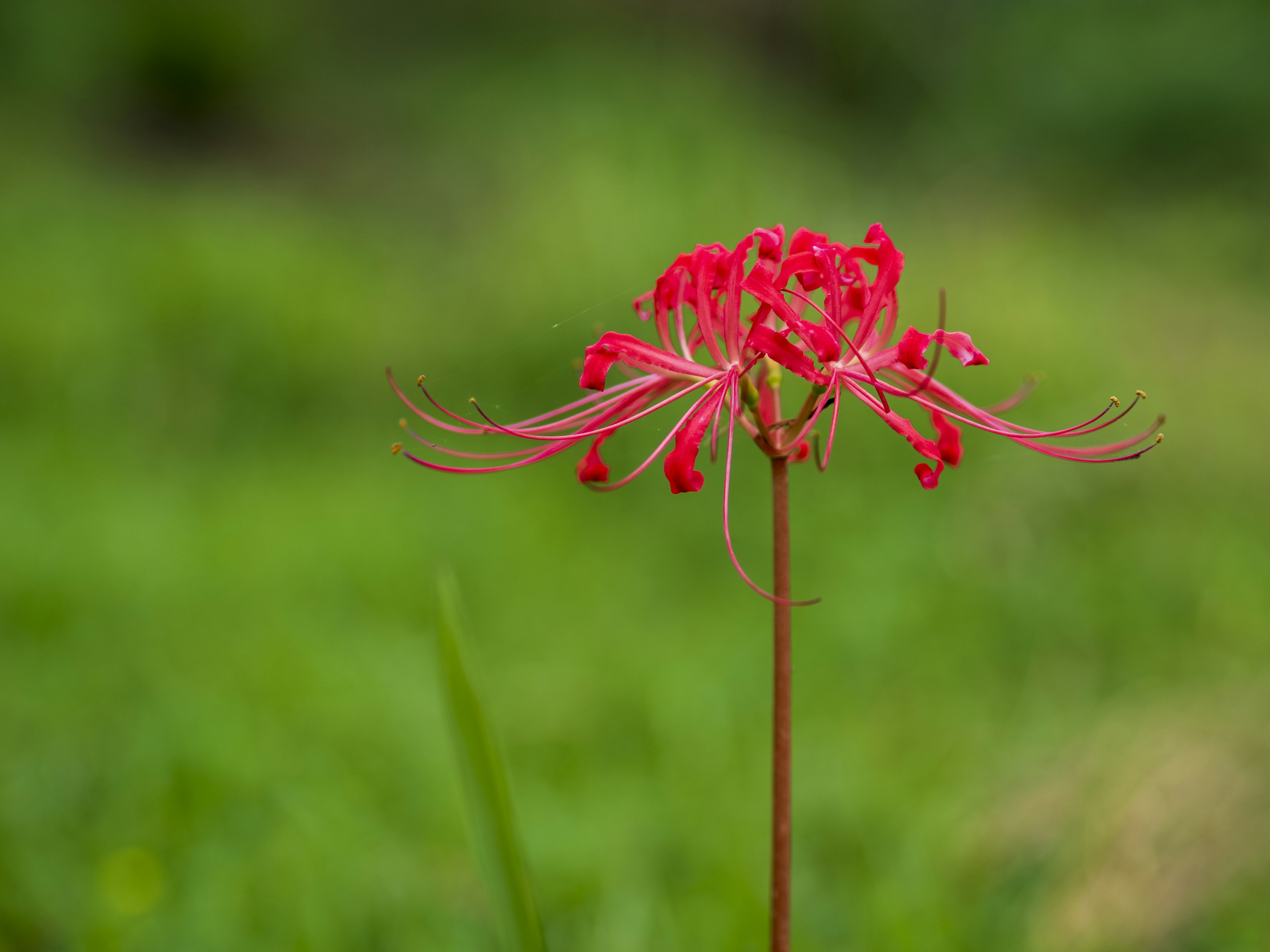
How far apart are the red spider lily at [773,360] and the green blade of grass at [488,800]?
222 mm

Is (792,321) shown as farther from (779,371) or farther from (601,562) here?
(601,562)

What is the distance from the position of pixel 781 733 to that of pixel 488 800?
36cm

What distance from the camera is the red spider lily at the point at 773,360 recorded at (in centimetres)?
99

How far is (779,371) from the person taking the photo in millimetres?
1117

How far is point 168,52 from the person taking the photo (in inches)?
344

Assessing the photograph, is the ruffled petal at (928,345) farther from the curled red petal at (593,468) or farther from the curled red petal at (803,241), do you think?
the curled red petal at (593,468)

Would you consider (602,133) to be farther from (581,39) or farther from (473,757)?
(473,757)

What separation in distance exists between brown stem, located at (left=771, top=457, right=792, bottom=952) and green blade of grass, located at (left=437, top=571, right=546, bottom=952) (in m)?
0.30

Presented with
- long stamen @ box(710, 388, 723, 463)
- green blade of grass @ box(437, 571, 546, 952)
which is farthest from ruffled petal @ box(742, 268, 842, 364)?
green blade of grass @ box(437, 571, 546, 952)

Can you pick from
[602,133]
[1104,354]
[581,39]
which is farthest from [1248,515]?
[581,39]

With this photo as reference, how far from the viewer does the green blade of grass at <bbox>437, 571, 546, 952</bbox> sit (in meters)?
1.14

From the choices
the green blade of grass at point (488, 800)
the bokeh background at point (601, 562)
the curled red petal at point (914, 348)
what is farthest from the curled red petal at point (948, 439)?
the bokeh background at point (601, 562)

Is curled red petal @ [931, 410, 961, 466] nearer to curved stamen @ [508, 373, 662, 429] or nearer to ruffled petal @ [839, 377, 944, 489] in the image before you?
ruffled petal @ [839, 377, 944, 489]

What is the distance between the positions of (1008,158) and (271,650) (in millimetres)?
8160
